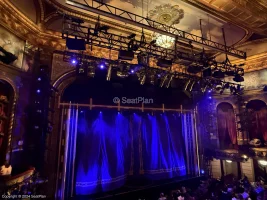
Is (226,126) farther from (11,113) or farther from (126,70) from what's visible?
(11,113)

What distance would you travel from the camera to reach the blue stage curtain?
310 inches

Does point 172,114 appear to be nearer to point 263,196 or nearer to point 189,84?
point 189,84

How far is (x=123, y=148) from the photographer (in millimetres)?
8875

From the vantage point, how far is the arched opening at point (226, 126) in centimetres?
1064

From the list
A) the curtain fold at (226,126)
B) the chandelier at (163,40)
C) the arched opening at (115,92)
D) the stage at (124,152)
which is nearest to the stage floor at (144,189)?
the stage at (124,152)

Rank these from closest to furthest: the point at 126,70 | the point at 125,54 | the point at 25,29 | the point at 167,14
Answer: the point at 125,54
the point at 167,14
the point at 25,29
the point at 126,70

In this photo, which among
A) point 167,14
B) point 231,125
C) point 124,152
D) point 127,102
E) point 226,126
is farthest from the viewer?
point 226,126

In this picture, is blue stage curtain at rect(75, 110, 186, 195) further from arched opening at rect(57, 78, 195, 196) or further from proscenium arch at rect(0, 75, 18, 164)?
proscenium arch at rect(0, 75, 18, 164)

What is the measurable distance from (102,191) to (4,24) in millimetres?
7633

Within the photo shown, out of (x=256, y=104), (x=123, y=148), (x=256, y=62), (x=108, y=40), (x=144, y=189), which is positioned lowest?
(x=144, y=189)

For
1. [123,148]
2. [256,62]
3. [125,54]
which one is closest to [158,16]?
[125,54]

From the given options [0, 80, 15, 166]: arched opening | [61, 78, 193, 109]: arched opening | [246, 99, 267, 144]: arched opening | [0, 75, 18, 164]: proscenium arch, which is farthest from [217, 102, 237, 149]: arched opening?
[0, 80, 15, 166]: arched opening

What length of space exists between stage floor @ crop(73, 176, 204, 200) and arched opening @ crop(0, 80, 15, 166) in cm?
352

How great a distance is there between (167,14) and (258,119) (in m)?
8.37
